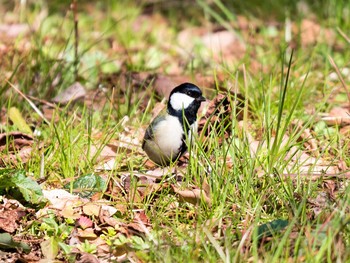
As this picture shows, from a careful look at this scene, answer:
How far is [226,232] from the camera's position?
3270 millimetres

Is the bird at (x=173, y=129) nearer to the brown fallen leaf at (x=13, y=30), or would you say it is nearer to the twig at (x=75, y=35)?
the twig at (x=75, y=35)

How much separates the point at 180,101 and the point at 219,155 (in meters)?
0.72

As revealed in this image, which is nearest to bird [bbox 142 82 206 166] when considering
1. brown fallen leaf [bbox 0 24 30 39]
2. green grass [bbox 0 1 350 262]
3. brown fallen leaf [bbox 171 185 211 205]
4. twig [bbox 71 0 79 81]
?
green grass [bbox 0 1 350 262]

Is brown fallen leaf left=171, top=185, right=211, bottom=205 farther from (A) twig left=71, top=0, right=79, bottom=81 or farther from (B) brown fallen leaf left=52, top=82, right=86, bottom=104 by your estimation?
(A) twig left=71, top=0, right=79, bottom=81

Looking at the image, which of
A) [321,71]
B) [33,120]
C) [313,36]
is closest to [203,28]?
[313,36]

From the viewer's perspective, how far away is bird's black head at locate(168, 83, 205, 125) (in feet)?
15.0

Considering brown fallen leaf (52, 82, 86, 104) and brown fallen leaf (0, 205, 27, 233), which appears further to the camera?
brown fallen leaf (52, 82, 86, 104)

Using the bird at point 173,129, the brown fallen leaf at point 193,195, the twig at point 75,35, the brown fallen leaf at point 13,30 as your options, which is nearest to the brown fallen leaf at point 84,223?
the brown fallen leaf at point 193,195

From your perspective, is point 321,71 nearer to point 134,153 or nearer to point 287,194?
point 134,153

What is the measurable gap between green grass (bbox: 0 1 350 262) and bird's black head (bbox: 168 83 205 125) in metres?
0.13

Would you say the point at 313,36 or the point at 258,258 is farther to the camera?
the point at 313,36

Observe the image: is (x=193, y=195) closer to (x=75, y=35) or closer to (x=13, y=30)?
(x=75, y=35)

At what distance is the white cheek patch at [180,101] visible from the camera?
4.56 metres

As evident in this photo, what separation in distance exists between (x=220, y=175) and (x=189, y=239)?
532 millimetres
